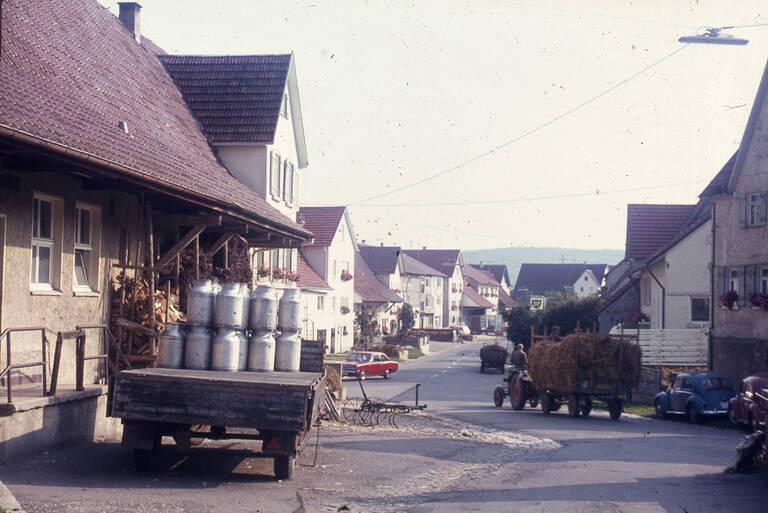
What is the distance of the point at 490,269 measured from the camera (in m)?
160

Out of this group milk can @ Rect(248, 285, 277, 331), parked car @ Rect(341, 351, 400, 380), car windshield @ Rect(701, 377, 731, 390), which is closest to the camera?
milk can @ Rect(248, 285, 277, 331)

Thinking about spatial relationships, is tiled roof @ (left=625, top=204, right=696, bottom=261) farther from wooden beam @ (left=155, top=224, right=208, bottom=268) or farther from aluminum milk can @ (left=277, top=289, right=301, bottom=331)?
aluminum milk can @ (left=277, top=289, right=301, bottom=331)

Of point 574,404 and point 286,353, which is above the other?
point 286,353

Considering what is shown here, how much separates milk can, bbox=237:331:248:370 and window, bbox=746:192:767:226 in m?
21.6

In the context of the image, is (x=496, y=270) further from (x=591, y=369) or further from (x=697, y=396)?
(x=591, y=369)

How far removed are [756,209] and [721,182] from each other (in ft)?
7.51

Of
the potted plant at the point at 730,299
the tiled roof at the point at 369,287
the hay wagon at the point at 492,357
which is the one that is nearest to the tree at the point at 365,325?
the tiled roof at the point at 369,287

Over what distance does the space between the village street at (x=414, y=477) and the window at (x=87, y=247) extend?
294cm

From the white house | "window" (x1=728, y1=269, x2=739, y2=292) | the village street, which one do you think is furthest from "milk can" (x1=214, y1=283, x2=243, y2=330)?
the white house

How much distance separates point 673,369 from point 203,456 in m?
24.5

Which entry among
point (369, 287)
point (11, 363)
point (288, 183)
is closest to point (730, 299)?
point (288, 183)

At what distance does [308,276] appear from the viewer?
171ft

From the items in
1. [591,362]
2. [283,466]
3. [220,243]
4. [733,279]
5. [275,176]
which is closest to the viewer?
[283,466]

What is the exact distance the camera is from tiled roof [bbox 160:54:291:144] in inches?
942
